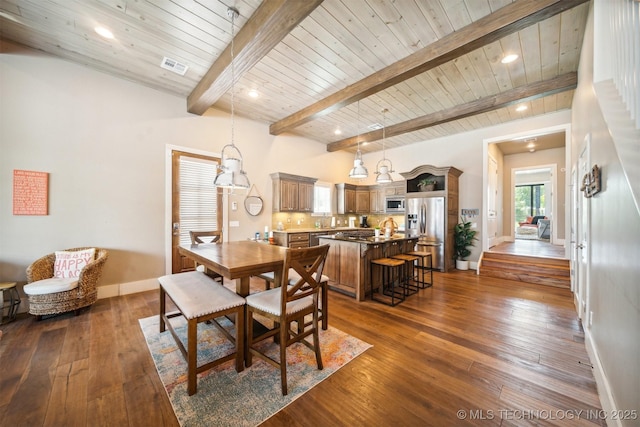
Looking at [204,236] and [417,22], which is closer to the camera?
[417,22]

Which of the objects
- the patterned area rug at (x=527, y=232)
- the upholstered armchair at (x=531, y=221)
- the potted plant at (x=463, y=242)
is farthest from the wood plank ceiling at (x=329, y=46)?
the upholstered armchair at (x=531, y=221)

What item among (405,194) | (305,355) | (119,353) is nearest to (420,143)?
(405,194)

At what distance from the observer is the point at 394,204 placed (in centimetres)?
686

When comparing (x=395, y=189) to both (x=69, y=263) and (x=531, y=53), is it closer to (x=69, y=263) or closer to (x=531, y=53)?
(x=531, y=53)

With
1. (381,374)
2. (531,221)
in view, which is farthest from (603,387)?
(531,221)

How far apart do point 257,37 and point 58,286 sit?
3.64 meters

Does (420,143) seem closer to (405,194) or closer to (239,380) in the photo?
(405,194)

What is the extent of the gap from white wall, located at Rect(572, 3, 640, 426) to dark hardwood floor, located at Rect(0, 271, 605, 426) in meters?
0.37

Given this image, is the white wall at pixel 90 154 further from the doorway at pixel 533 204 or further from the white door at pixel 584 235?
the doorway at pixel 533 204

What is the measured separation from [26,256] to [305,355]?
12.4 ft

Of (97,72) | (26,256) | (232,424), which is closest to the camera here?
(232,424)

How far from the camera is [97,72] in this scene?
341 cm

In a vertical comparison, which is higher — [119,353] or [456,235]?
[456,235]

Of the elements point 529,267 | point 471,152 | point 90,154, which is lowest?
point 529,267
